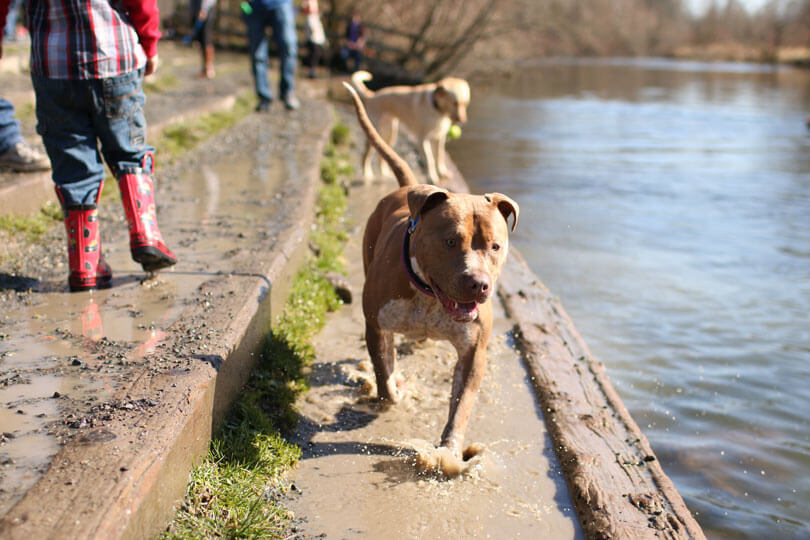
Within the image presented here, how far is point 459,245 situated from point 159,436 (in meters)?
1.34

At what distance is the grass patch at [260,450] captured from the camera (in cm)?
276

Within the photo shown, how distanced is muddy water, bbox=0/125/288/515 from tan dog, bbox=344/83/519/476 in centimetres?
106

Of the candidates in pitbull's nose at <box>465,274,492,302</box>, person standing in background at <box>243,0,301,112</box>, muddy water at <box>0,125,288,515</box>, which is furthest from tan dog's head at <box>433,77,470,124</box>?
pitbull's nose at <box>465,274,492,302</box>

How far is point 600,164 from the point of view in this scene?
14.1 m

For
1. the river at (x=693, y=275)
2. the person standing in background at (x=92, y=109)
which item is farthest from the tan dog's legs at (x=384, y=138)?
the person standing in background at (x=92, y=109)

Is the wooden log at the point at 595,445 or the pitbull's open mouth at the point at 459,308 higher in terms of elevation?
the pitbull's open mouth at the point at 459,308

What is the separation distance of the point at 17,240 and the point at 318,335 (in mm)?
1985

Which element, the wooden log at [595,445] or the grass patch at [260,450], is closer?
the grass patch at [260,450]

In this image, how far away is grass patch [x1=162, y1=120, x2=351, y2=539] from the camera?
276 centimetres

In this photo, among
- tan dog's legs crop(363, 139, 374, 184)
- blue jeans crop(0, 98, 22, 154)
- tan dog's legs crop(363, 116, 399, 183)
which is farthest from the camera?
tan dog's legs crop(363, 116, 399, 183)

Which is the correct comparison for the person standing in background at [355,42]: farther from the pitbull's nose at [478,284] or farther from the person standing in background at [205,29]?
the pitbull's nose at [478,284]

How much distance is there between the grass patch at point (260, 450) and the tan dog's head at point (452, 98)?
4.62 meters

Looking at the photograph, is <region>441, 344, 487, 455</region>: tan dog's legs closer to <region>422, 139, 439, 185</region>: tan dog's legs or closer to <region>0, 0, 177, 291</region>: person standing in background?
<region>0, 0, 177, 291</region>: person standing in background

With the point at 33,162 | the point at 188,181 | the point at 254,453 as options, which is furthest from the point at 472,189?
the point at 254,453
